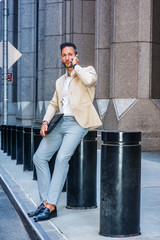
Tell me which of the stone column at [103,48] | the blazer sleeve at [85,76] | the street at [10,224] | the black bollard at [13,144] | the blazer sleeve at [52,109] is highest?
the stone column at [103,48]

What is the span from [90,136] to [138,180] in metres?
1.43

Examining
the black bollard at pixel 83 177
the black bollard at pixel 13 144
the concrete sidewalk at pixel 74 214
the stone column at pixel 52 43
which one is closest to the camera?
the concrete sidewalk at pixel 74 214

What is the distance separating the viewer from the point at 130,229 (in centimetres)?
453

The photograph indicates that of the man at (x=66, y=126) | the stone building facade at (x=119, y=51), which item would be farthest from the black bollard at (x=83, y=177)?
the stone building facade at (x=119, y=51)

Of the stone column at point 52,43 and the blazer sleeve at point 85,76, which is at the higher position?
the stone column at point 52,43

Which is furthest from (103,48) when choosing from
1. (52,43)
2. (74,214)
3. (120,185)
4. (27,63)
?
(27,63)

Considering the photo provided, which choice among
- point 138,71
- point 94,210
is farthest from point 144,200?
point 138,71

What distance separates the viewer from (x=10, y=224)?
18.3 ft

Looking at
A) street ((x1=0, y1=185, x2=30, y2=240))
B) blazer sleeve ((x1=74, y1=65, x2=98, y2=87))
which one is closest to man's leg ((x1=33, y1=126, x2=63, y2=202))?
street ((x1=0, y1=185, x2=30, y2=240))

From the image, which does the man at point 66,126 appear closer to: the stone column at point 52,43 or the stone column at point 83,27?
the stone column at point 83,27

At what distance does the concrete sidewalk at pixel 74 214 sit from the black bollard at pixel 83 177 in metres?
0.14

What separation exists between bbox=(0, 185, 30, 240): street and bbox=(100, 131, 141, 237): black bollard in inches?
40.8

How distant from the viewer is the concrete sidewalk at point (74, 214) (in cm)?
459

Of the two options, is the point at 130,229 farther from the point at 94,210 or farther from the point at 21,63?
the point at 21,63
